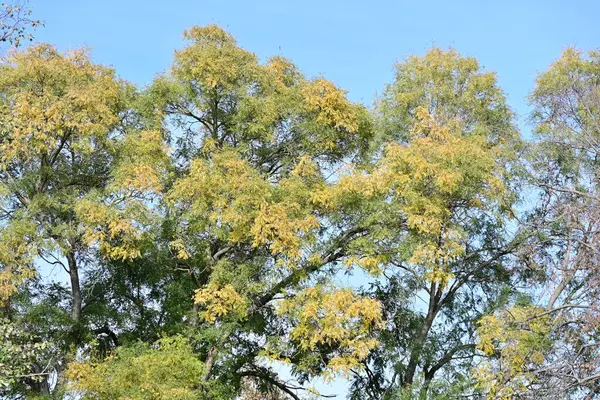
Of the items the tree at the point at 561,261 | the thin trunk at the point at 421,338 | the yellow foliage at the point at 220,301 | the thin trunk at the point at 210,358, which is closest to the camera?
the tree at the point at 561,261

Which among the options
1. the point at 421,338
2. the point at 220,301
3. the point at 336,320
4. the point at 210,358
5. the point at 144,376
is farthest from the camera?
the point at 421,338

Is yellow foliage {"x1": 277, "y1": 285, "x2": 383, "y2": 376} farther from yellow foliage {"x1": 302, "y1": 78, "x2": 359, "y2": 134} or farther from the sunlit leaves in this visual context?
yellow foliage {"x1": 302, "y1": 78, "x2": 359, "y2": 134}

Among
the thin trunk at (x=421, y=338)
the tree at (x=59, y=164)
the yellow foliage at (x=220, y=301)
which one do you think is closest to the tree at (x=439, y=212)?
the thin trunk at (x=421, y=338)

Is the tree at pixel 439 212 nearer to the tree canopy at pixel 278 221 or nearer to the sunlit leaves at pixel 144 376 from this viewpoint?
the tree canopy at pixel 278 221

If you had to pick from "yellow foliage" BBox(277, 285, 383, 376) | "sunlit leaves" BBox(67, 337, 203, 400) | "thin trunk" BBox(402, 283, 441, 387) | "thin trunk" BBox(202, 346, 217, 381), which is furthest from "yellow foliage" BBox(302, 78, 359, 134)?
"sunlit leaves" BBox(67, 337, 203, 400)

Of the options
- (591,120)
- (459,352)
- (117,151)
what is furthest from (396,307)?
(117,151)

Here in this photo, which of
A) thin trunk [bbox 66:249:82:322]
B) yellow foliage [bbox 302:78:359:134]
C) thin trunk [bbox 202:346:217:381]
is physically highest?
yellow foliage [bbox 302:78:359:134]

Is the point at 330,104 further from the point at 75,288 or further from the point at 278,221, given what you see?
the point at 75,288

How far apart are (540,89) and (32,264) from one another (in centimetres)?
1120

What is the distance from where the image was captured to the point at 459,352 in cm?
1694

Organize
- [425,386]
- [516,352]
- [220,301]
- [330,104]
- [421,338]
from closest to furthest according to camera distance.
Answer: [516,352] → [220,301] → [425,386] → [421,338] → [330,104]

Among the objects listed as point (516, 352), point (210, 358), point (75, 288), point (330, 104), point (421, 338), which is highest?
point (330, 104)

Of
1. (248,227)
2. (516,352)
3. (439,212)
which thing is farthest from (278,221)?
(516,352)

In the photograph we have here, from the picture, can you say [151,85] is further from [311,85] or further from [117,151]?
[311,85]
